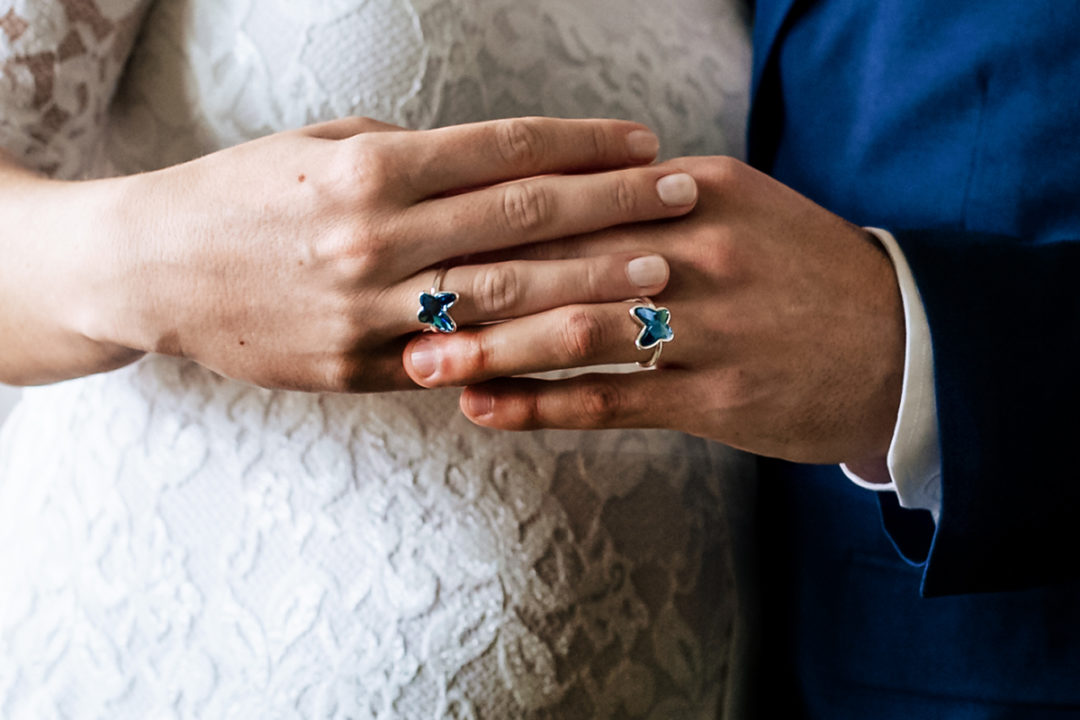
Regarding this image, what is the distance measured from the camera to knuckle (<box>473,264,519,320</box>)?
0.58m

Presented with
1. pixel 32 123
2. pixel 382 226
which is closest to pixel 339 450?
pixel 382 226

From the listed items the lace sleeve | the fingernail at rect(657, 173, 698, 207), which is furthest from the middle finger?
the lace sleeve

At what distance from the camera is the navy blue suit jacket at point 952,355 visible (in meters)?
0.61

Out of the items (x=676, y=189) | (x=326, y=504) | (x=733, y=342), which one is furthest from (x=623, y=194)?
(x=326, y=504)

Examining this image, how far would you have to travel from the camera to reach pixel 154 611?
80cm

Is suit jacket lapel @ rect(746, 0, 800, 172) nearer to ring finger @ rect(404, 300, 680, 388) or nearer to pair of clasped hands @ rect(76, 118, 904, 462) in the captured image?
pair of clasped hands @ rect(76, 118, 904, 462)

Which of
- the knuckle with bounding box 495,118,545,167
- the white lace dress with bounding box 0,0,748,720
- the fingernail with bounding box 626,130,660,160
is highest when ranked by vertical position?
the knuckle with bounding box 495,118,545,167

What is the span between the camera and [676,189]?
59 centimetres

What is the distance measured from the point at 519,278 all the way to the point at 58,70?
19.6 inches

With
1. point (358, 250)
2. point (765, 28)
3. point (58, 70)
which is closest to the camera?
point (358, 250)

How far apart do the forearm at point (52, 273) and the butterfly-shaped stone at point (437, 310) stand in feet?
0.91

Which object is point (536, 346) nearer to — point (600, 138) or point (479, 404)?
point (479, 404)

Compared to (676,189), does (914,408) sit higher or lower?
lower

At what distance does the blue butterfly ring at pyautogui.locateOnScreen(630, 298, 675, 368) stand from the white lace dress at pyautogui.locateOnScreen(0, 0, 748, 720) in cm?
25
